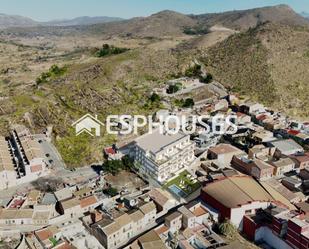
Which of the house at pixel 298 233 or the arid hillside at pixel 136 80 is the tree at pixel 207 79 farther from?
the house at pixel 298 233

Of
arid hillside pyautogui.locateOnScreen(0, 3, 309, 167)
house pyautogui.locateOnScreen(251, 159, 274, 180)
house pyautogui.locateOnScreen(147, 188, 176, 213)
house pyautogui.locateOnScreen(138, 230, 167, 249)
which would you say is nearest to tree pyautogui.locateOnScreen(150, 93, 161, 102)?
arid hillside pyautogui.locateOnScreen(0, 3, 309, 167)

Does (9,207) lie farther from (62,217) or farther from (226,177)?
(226,177)

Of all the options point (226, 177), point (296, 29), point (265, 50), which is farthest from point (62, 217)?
point (296, 29)

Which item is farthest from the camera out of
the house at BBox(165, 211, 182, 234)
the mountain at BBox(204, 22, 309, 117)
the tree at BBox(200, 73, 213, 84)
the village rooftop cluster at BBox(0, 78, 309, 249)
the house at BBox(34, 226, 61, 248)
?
the tree at BBox(200, 73, 213, 84)

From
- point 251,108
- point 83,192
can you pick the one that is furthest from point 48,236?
point 251,108

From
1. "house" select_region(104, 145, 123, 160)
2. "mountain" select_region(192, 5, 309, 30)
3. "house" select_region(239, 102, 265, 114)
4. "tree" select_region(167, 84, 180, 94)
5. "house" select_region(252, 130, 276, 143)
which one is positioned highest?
"mountain" select_region(192, 5, 309, 30)

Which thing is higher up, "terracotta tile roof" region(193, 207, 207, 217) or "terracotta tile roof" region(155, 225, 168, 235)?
"terracotta tile roof" region(193, 207, 207, 217)

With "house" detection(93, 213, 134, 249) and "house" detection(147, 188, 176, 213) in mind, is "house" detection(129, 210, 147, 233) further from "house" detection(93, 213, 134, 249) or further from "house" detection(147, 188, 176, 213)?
"house" detection(147, 188, 176, 213)

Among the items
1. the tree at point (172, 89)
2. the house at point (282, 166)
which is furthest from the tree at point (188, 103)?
the house at point (282, 166)
